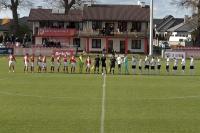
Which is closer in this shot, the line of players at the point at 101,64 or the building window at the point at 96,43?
the line of players at the point at 101,64

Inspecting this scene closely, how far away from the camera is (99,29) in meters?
90.8

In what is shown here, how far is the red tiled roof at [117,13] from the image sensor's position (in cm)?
9088

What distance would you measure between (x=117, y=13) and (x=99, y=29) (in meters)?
4.36

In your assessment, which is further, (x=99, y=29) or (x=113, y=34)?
(x=99, y=29)

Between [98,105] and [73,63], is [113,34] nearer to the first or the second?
[73,63]

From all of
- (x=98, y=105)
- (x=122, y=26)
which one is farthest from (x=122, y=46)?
(x=98, y=105)

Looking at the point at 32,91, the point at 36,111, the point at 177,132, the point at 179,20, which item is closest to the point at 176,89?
the point at 32,91

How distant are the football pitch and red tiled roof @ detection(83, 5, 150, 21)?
2000 inches

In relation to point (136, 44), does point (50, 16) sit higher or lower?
higher

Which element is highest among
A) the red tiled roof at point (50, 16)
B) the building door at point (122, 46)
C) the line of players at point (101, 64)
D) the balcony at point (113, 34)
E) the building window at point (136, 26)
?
the red tiled roof at point (50, 16)

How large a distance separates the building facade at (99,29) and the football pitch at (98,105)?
4824cm

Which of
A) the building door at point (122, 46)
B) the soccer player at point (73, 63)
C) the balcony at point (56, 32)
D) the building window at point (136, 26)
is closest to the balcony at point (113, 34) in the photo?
the building door at point (122, 46)

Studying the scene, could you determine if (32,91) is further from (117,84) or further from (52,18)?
(52,18)

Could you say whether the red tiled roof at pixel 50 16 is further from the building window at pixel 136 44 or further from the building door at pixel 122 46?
the building window at pixel 136 44
